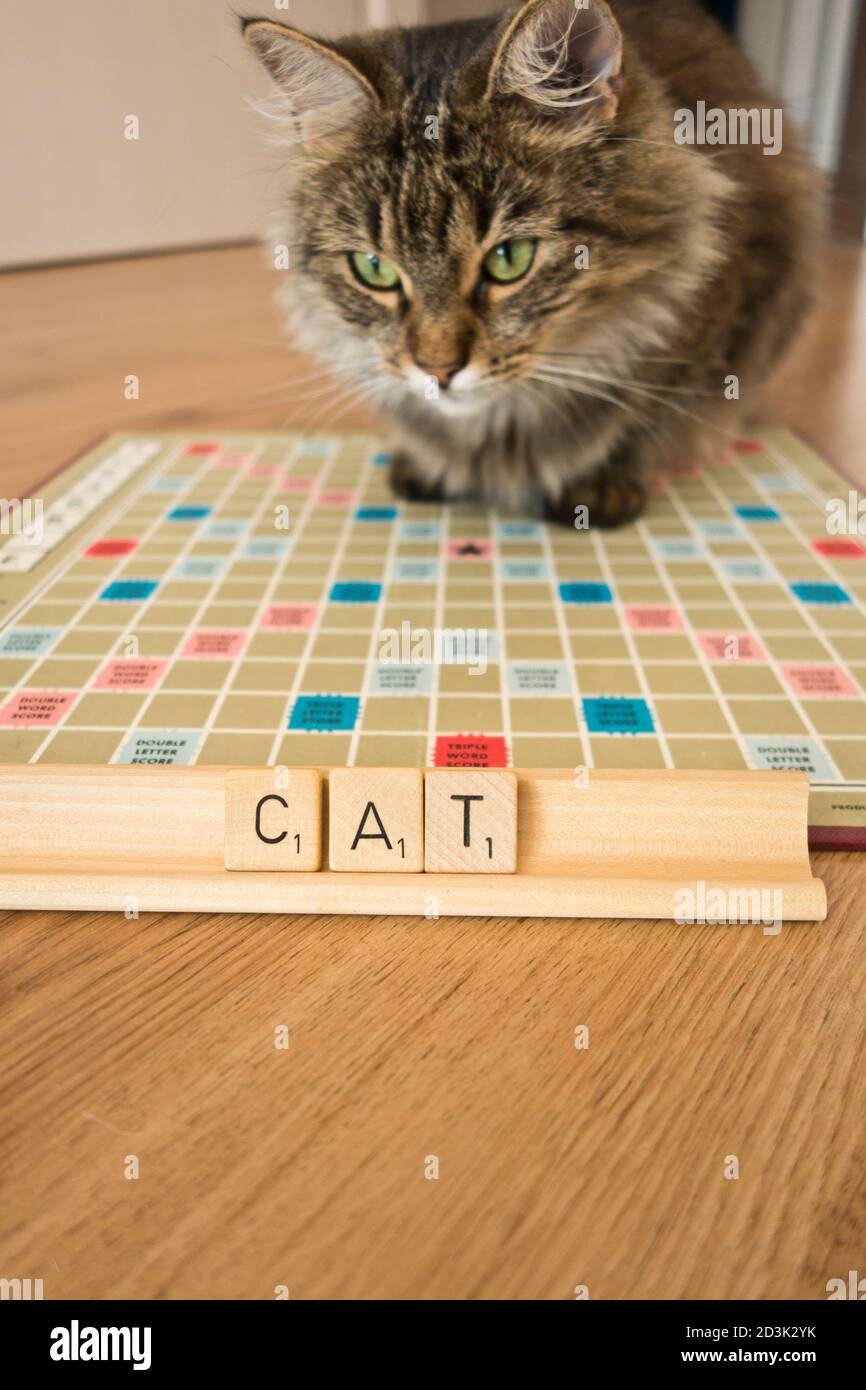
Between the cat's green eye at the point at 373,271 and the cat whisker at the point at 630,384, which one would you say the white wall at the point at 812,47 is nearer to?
the cat whisker at the point at 630,384

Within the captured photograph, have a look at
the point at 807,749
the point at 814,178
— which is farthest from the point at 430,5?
the point at 807,749

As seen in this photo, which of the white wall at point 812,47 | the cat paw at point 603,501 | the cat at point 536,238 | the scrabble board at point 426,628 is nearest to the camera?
the scrabble board at point 426,628

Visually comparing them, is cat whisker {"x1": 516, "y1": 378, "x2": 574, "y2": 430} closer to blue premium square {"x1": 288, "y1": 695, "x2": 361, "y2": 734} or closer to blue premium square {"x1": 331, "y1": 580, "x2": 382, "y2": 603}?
blue premium square {"x1": 331, "y1": 580, "x2": 382, "y2": 603}

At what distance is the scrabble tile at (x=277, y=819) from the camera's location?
25.9 inches

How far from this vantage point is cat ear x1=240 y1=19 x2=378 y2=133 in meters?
0.86

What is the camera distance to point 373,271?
1.01m

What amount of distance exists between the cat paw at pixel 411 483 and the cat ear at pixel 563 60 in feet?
1.51

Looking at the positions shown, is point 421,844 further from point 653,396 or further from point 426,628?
point 653,396

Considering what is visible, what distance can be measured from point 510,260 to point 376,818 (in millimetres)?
612

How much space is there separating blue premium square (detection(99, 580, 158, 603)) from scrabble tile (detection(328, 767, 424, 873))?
0.47 m

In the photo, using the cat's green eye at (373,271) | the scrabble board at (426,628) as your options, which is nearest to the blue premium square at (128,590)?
the scrabble board at (426,628)

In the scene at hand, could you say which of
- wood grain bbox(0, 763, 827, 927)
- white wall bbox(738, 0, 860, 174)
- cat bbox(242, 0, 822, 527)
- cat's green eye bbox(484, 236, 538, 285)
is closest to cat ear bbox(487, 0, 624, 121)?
cat bbox(242, 0, 822, 527)

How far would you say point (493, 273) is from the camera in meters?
0.96

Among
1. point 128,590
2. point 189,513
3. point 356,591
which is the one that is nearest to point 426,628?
point 356,591
